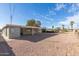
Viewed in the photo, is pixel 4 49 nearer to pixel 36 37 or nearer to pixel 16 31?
pixel 16 31

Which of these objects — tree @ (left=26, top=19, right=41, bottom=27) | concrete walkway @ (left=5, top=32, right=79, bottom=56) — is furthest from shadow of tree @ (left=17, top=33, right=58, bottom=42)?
tree @ (left=26, top=19, right=41, bottom=27)

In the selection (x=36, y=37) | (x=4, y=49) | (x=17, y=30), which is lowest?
(x=4, y=49)

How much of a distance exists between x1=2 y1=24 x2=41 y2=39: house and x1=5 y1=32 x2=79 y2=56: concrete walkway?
→ 0.24 ft

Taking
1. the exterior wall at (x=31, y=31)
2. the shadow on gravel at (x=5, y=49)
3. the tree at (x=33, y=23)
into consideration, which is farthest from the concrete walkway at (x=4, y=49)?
the tree at (x=33, y=23)

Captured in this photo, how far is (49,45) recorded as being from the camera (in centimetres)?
342

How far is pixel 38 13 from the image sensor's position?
341 centimetres

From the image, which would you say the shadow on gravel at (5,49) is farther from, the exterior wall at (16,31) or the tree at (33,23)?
the tree at (33,23)

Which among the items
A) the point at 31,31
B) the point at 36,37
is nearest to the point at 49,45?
the point at 36,37

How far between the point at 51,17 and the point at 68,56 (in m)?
0.60

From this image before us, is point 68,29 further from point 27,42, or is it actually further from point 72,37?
point 27,42

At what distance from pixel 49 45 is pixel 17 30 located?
1.66ft

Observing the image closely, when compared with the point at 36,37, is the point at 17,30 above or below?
above

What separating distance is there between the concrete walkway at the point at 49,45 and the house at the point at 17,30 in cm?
7

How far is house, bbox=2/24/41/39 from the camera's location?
340 cm
